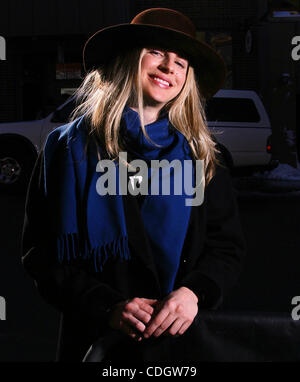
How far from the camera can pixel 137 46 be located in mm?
2150

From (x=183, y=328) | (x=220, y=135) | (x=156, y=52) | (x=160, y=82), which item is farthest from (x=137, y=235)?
(x=220, y=135)

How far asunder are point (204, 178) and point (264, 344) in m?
0.56

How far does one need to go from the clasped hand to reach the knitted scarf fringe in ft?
0.52

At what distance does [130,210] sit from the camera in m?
1.98

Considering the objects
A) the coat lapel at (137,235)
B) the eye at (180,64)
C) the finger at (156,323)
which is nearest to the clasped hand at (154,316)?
the finger at (156,323)

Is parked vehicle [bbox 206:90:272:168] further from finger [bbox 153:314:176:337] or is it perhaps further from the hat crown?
finger [bbox 153:314:176:337]

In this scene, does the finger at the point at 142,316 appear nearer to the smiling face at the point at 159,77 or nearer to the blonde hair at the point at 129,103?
the blonde hair at the point at 129,103

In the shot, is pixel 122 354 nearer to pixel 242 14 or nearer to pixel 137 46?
pixel 137 46

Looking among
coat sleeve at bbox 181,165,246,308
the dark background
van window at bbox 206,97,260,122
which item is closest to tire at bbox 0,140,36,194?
the dark background

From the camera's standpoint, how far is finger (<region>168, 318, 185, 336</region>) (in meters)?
1.74

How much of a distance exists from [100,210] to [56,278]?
9.2 inches

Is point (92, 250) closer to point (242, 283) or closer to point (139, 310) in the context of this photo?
point (139, 310)

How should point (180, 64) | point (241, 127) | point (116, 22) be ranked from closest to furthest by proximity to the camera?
point (180, 64) < point (241, 127) < point (116, 22)
